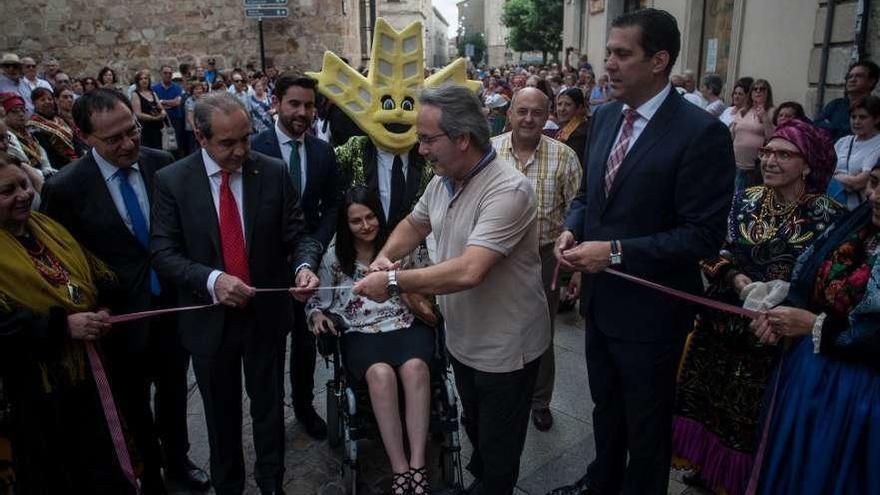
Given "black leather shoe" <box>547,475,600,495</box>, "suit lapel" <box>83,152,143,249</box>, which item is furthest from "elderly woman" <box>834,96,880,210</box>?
"suit lapel" <box>83,152,143,249</box>

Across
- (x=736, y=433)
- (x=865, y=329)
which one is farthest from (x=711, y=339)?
(x=865, y=329)

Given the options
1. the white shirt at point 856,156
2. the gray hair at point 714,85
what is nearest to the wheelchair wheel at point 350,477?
the white shirt at point 856,156

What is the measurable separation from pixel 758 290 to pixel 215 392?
252 centimetres

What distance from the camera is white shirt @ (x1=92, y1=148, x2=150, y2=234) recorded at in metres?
2.99

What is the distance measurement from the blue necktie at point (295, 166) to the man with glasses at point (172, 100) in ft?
30.7

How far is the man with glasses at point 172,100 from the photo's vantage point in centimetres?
1261

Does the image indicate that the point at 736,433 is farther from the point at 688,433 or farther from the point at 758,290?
the point at 758,290

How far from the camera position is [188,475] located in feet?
11.3

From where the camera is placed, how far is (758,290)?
279 cm

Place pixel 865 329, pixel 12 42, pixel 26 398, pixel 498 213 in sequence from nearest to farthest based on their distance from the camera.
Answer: pixel 865 329, pixel 498 213, pixel 26 398, pixel 12 42

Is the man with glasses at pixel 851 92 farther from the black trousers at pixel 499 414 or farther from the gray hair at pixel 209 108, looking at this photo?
the gray hair at pixel 209 108

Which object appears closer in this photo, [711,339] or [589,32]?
[711,339]

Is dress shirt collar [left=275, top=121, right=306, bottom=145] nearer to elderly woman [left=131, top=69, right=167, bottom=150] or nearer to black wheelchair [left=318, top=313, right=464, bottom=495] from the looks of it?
black wheelchair [left=318, top=313, right=464, bottom=495]

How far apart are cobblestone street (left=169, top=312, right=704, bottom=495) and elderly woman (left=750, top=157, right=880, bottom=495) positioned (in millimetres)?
981
